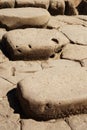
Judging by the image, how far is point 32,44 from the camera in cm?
271

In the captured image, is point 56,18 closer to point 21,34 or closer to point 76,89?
point 21,34

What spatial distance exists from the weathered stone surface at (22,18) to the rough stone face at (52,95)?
41.6 inches

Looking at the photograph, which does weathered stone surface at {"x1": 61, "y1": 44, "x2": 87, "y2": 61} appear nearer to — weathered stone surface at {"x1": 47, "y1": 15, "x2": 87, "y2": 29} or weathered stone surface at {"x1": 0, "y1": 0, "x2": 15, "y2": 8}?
weathered stone surface at {"x1": 47, "y1": 15, "x2": 87, "y2": 29}

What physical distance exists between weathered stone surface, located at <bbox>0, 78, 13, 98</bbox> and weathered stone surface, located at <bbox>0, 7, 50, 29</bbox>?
880mm

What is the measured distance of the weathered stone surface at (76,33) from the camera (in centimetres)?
307

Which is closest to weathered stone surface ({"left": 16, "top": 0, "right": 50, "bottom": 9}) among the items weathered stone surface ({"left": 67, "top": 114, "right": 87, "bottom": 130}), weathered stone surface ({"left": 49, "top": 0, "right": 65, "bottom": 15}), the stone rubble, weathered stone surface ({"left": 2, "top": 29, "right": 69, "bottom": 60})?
the stone rubble

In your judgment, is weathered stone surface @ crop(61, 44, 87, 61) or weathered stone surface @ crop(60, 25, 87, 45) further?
weathered stone surface @ crop(60, 25, 87, 45)

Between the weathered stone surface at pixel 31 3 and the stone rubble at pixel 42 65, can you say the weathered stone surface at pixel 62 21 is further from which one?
the weathered stone surface at pixel 31 3

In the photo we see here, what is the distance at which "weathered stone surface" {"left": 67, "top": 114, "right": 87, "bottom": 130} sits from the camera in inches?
78.8

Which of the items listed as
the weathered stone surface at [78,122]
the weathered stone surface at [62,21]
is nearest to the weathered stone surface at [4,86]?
the weathered stone surface at [78,122]

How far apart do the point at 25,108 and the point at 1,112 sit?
16 centimetres

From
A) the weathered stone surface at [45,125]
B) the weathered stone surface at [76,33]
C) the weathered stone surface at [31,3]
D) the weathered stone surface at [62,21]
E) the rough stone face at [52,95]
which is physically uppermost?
the rough stone face at [52,95]

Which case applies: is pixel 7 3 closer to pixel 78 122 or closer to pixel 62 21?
pixel 62 21

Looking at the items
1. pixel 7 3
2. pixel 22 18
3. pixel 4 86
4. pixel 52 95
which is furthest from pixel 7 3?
pixel 52 95
